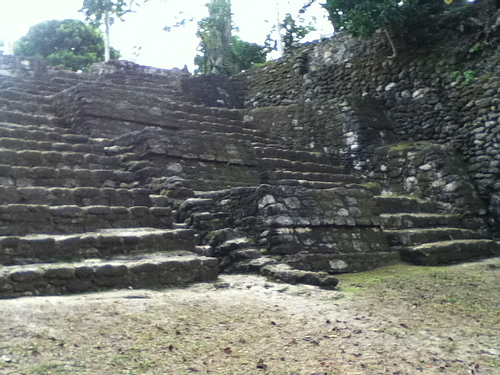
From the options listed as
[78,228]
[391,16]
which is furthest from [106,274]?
[391,16]

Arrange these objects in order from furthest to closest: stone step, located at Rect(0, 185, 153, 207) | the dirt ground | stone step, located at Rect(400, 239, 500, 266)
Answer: stone step, located at Rect(400, 239, 500, 266), stone step, located at Rect(0, 185, 153, 207), the dirt ground

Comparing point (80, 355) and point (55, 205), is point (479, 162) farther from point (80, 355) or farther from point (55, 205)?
point (80, 355)

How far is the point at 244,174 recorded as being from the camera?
8.56 meters

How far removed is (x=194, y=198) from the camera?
269 inches

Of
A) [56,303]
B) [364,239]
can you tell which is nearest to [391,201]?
[364,239]

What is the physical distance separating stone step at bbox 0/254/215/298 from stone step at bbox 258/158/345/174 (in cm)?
421

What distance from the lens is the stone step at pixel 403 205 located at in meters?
8.30

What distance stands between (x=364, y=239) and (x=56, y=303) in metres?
3.90

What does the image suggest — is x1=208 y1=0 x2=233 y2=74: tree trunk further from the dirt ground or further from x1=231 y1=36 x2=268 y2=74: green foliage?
the dirt ground

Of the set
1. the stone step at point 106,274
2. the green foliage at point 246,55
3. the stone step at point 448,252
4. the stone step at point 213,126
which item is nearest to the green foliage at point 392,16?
the stone step at point 213,126

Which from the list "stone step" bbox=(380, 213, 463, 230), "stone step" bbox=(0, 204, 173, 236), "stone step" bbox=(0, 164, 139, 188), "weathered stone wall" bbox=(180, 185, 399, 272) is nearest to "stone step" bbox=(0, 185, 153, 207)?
"stone step" bbox=(0, 204, 173, 236)

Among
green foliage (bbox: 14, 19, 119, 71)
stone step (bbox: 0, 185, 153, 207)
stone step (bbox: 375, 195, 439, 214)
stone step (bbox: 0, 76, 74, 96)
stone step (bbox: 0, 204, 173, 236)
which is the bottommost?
stone step (bbox: 375, 195, 439, 214)

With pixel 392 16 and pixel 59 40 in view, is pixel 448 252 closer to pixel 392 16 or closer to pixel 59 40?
pixel 392 16

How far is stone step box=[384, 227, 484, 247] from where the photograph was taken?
708 cm
